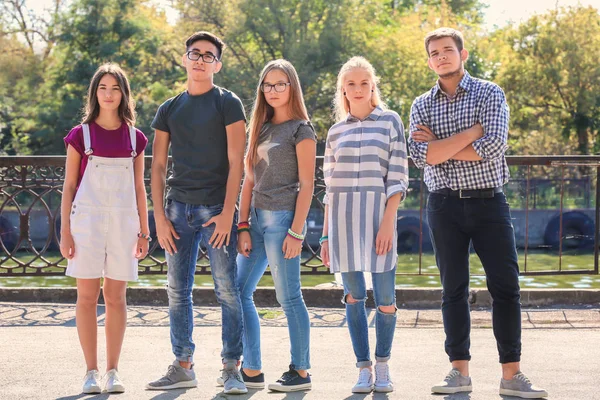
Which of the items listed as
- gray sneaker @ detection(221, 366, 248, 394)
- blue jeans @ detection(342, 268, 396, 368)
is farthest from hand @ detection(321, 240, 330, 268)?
gray sneaker @ detection(221, 366, 248, 394)

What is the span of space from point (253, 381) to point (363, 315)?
2.12ft

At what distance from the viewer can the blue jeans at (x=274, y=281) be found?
4473 millimetres

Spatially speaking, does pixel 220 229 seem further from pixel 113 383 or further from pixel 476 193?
pixel 476 193

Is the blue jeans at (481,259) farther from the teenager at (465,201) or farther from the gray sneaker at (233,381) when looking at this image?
the gray sneaker at (233,381)

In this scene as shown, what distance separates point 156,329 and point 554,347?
2593mm

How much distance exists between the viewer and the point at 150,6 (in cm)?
3522

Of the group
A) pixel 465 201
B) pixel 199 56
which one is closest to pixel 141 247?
pixel 199 56

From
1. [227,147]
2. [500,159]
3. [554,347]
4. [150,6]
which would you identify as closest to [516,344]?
[500,159]

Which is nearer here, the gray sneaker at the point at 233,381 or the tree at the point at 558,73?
the gray sneaker at the point at 233,381

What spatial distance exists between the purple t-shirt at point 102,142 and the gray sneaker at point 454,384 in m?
1.91

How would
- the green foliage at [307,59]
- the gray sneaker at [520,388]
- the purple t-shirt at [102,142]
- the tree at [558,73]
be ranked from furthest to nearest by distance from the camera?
the tree at [558,73], the green foliage at [307,59], the purple t-shirt at [102,142], the gray sneaker at [520,388]

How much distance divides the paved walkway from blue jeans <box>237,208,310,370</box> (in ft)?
0.75

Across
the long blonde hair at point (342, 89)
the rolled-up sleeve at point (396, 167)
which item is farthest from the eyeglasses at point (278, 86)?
the rolled-up sleeve at point (396, 167)

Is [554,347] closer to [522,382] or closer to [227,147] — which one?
[522,382]
